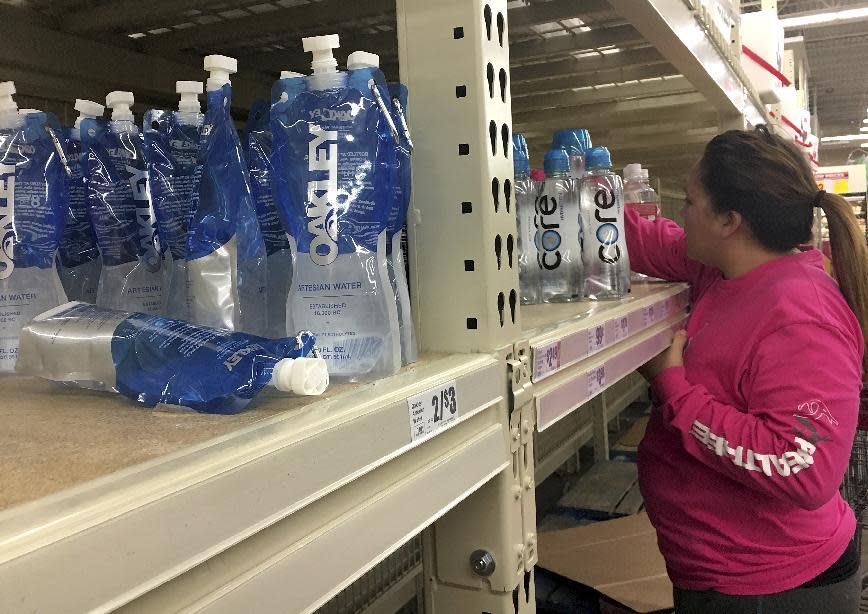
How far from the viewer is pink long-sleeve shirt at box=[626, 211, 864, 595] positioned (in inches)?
49.0

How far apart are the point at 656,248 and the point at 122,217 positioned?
124 centimetres

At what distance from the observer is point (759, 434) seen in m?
1.24

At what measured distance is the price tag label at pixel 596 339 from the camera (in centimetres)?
91

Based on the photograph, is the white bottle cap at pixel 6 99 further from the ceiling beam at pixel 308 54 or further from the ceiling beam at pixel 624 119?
the ceiling beam at pixel 624 119

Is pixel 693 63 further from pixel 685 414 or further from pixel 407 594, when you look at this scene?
pixel 407 594

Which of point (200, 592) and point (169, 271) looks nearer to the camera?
point (200, 592)

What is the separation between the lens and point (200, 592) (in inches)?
13.8

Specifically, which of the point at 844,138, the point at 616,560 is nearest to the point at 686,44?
the point at 616,560

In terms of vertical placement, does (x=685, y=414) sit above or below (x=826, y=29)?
below

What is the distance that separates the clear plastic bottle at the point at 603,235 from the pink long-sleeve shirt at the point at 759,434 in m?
0.24

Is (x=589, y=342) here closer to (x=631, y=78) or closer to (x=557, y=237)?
(x=557, y=237)

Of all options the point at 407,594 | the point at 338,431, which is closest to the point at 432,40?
the point at 338,431

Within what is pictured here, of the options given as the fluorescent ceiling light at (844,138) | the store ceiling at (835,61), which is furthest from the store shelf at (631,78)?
Answer: the fluorescent ceiling light at (844,138)

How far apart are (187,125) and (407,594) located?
4.61 ft
